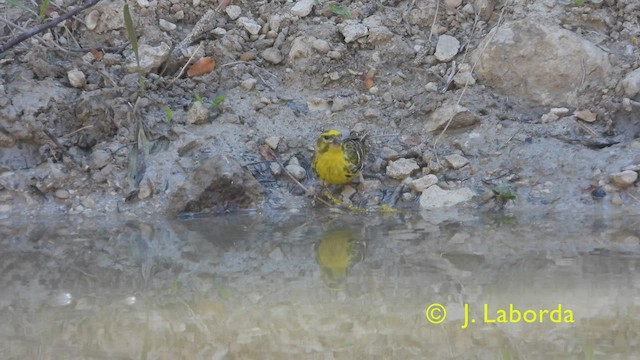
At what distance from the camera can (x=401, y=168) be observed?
529 centimetres

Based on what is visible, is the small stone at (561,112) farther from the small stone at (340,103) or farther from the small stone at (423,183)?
the small stone at (340,103)

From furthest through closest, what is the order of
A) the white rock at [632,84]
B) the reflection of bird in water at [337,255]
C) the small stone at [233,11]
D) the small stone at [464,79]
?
the small stone at [233,11], the small stone at [464,79], the white rock at [632,84], the reflection of bird in water at [337,255]

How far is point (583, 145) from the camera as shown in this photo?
529cm

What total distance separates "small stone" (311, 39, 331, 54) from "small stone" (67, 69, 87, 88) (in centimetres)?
158

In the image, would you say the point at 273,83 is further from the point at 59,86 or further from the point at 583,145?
the point at 583,145

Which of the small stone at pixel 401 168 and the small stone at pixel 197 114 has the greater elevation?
the small stone at pixel 197 114

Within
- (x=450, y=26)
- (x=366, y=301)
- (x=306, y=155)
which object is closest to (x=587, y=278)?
(x=366, y=301)

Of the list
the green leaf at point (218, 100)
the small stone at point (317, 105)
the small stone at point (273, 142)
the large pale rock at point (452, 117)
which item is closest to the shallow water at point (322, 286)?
the small stone at point (273, 142)

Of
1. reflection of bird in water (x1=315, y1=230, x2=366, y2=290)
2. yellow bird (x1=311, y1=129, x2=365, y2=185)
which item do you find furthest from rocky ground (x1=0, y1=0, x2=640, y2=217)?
reflection of bird in water (x1=315, y1=230, x2=366, y2=290)

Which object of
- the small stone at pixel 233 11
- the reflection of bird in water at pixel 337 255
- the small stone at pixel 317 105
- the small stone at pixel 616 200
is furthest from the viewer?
the small stone at pixel 233 11

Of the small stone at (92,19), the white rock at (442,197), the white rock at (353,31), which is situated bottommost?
the white rock at (442,197)

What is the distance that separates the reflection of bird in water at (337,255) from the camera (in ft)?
12.3

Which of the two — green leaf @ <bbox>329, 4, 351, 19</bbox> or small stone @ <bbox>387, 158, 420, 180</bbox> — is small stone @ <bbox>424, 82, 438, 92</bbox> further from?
green leaf @ <bbox>329, 4, 351, 19</bbox>

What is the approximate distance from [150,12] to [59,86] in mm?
898
